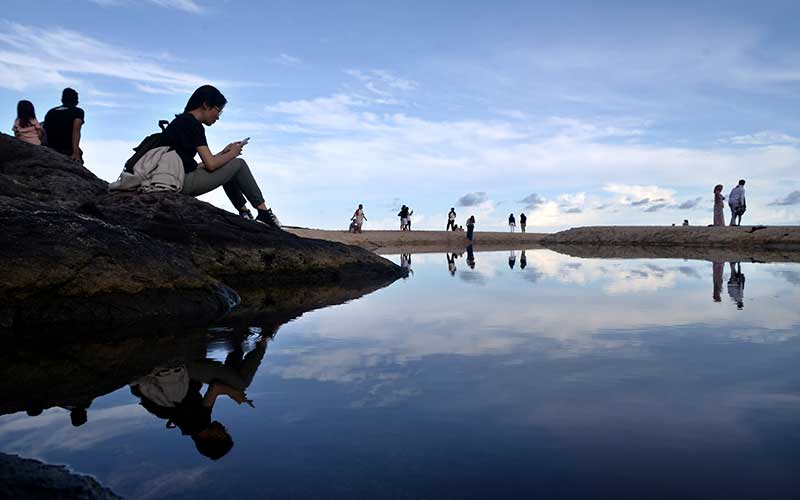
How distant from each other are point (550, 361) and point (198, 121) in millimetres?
5083

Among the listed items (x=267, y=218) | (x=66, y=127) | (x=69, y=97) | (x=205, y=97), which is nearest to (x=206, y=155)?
(x=205, y=97)

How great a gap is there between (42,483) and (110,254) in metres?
3.40

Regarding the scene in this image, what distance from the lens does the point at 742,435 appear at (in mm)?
1902

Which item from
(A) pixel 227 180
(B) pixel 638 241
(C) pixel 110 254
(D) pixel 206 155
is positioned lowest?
(C) pixel 110 254

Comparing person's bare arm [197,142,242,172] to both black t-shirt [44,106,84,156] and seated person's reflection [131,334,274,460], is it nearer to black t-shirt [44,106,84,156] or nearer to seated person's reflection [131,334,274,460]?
black t-shirt [44,106,84,156]

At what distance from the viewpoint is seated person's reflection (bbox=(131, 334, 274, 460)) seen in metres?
1.93

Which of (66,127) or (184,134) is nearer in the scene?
(184,134)

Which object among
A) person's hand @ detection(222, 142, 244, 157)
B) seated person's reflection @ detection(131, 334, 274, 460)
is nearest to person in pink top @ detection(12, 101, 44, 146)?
person's hand @ detection(222, 142, 244, 157)

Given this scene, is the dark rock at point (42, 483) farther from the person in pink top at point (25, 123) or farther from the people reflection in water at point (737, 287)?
the person in pink top at point (25, 123)

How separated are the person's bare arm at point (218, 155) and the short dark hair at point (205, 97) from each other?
475 millimetres

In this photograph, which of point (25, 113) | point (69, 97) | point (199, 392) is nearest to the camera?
point (199, 392)

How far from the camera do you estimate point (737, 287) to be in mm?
6984

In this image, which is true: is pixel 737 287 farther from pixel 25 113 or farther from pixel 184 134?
pixel 25 113

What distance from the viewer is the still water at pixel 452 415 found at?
157 cm
